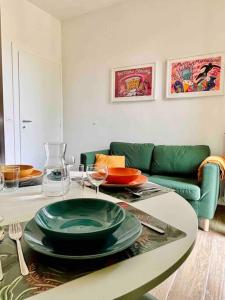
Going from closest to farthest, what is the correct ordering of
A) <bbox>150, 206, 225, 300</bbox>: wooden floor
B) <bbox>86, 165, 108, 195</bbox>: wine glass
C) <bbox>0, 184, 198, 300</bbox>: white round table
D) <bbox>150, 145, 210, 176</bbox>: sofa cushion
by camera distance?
<bbox>0, 184, 198, 300</bbox>: white round table
<bbox>86, 165, 108, 195</bbox>: wine glass
<bbox>150, 206, 225, 300</bbox>: wooden floor
<bbox>150, 145, 210, 176</bbox>: sofa cushion

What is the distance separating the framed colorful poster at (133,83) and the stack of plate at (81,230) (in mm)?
2714

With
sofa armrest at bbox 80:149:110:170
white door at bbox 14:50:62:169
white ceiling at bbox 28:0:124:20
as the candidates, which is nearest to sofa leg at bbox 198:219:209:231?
sofa armrest at bbox 80:149:110:170

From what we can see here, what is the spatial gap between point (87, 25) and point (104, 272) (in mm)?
3890

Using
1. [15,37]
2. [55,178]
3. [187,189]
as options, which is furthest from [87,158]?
[15,37]

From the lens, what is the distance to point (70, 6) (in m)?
3.49

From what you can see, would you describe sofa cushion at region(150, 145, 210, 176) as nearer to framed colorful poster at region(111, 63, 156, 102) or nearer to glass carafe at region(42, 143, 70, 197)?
framed colorful poster at region(111, 63, 156, 102)

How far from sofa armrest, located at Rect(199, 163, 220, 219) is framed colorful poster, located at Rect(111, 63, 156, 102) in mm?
1378

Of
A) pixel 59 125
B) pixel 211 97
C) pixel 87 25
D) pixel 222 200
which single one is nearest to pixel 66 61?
pixel 87 25

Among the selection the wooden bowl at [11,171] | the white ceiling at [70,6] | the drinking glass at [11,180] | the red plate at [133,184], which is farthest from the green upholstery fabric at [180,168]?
the white ceiling at [70,6]

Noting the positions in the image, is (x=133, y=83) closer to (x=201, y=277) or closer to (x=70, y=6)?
(x=70, y=6)

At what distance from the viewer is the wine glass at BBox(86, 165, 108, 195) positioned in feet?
3.41

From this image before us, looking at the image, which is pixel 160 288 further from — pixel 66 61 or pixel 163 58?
pixel 66 61

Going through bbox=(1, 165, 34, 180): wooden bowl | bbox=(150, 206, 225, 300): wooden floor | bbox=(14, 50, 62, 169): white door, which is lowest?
bbox=(150, 206, 225, 300): wooden floor

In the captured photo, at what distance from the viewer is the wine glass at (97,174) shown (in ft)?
3.41
